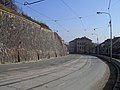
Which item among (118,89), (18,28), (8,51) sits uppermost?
(18,28)

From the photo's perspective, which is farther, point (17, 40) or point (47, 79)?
point (17, 40)

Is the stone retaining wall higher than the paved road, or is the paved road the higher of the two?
the stone retaining wall

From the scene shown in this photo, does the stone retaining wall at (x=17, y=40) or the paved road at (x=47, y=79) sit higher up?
the stone retaining wall at (x=17, y=40)

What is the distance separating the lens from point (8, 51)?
121ft

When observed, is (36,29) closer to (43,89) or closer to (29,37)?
(29,37)

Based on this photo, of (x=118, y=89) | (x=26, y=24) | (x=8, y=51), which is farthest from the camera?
(x=26, y=24)

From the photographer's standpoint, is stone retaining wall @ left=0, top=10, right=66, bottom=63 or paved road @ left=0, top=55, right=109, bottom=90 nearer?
paved road @ left=0, top=55, right=109, bottom=90

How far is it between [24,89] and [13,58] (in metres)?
26.8

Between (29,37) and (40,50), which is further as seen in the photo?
(40,50)

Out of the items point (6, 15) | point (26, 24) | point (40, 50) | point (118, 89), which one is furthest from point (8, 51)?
point (118, 89)

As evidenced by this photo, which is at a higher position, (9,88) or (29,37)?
(29,37)

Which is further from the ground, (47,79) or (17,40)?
(17,40)

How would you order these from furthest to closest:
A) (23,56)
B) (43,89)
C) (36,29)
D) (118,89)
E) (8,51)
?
(36,29) < (23,56) < (8,51) < (118,89) < (43,89)

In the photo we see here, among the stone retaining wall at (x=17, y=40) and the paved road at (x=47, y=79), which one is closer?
the paved road at (x=47, y=79)
